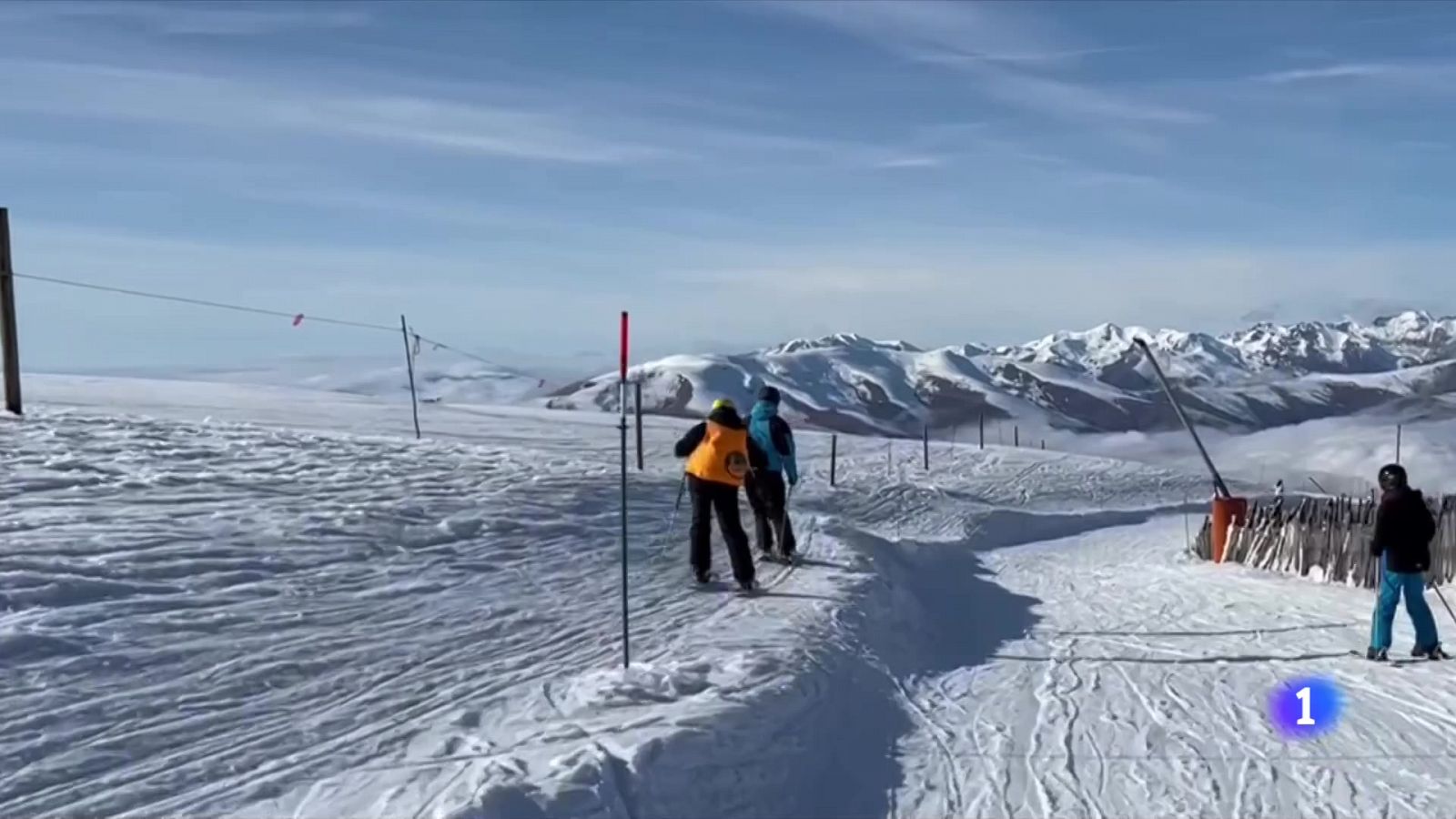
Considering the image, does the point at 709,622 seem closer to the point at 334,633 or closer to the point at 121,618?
the point at 334,633

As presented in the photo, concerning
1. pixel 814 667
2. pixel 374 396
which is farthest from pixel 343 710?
pixel 374 396

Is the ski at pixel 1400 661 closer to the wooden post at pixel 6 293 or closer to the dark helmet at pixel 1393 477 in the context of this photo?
the dark helmet at pixel 1393 477

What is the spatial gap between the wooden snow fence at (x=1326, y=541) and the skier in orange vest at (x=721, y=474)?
30.7 ft

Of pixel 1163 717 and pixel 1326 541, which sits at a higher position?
pixel 1326 541

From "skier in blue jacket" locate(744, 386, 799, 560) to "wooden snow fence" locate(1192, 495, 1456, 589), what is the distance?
7974 millimetres

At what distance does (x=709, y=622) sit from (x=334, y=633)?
3201mm

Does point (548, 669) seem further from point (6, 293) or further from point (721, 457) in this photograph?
point (6, 293)

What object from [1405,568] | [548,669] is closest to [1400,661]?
[1405,568]

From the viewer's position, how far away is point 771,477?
14.6m

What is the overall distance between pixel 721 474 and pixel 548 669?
144 inches

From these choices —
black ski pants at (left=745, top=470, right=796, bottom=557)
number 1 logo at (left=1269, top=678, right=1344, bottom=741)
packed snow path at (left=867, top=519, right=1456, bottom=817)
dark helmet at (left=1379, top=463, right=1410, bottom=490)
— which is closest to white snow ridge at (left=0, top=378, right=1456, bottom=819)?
packed snow path at (left=867, top=519, right=1456, bottom=817)

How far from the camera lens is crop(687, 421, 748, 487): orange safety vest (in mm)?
12234

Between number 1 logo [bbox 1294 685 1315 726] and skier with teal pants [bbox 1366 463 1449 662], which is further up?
skier with teal pants [bbox 1366 463 1449 662]

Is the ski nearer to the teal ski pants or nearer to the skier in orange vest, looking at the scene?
the teal ski pants
